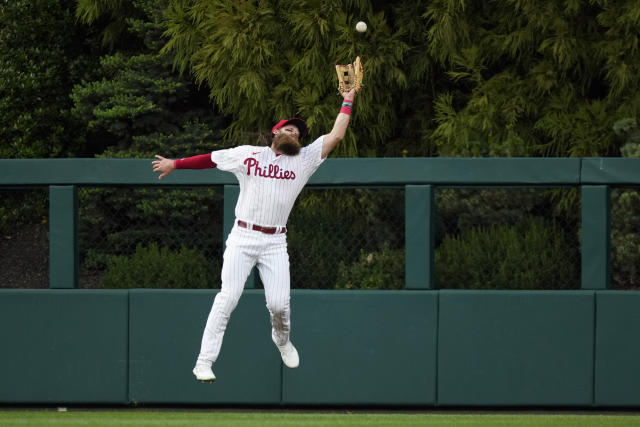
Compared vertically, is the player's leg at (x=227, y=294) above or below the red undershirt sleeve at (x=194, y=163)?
below

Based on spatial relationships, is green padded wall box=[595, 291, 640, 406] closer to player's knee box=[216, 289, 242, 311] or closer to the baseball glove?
the baseball glove

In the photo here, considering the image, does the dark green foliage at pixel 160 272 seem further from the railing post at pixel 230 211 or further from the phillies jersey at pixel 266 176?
the phillies jersey at pixel 266 176

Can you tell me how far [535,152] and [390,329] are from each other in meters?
5.22

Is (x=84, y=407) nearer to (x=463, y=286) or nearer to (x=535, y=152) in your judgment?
(x=463, y=286)

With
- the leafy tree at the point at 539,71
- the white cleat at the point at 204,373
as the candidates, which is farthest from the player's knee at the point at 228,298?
the leafy tree at the point at 539,71

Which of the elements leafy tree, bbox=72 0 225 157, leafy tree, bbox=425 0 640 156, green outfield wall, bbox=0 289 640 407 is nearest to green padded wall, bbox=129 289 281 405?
green outfield wall, bbox=0 289 640 407

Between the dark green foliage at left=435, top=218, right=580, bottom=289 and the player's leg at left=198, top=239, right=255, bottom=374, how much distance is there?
7.64 ft

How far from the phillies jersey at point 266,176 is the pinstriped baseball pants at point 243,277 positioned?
15cm

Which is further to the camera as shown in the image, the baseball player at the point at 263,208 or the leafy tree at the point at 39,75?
the leafy tree at the point at 39,75

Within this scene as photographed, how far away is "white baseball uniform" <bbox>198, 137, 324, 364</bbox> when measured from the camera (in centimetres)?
645

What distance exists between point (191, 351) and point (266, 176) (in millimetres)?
2210

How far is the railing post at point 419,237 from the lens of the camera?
25.8 ft

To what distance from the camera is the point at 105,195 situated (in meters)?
11.5

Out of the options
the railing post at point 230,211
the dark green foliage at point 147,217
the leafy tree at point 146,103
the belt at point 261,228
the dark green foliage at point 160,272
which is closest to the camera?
the belt at point 261,228
